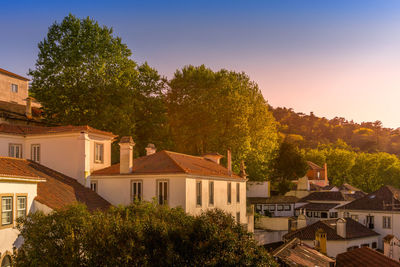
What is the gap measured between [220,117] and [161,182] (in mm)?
21628

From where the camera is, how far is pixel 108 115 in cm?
4238

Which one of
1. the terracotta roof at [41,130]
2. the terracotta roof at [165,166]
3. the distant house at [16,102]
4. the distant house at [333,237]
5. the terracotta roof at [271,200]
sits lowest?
the distant house at [333,237]

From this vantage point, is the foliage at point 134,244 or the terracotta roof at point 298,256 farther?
the terracotta roof at point 298,256

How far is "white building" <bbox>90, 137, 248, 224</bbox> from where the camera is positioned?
31109 millimetres

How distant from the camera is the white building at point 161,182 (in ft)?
102

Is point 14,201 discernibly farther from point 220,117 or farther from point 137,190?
point 220,117

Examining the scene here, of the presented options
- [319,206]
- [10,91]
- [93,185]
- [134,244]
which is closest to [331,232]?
[319,206]

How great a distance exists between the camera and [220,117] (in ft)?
171

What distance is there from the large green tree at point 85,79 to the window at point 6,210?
2078cm

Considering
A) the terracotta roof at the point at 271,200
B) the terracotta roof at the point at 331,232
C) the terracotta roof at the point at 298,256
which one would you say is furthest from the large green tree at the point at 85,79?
the terracotta roof at the point at 271,200

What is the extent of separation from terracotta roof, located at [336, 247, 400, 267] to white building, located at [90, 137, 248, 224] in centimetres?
986

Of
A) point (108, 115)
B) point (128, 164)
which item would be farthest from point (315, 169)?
point (128, 164)

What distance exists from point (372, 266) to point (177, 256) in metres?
19.4

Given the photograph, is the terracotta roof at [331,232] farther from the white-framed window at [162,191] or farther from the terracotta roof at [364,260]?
the white-framed window at [162,191]
